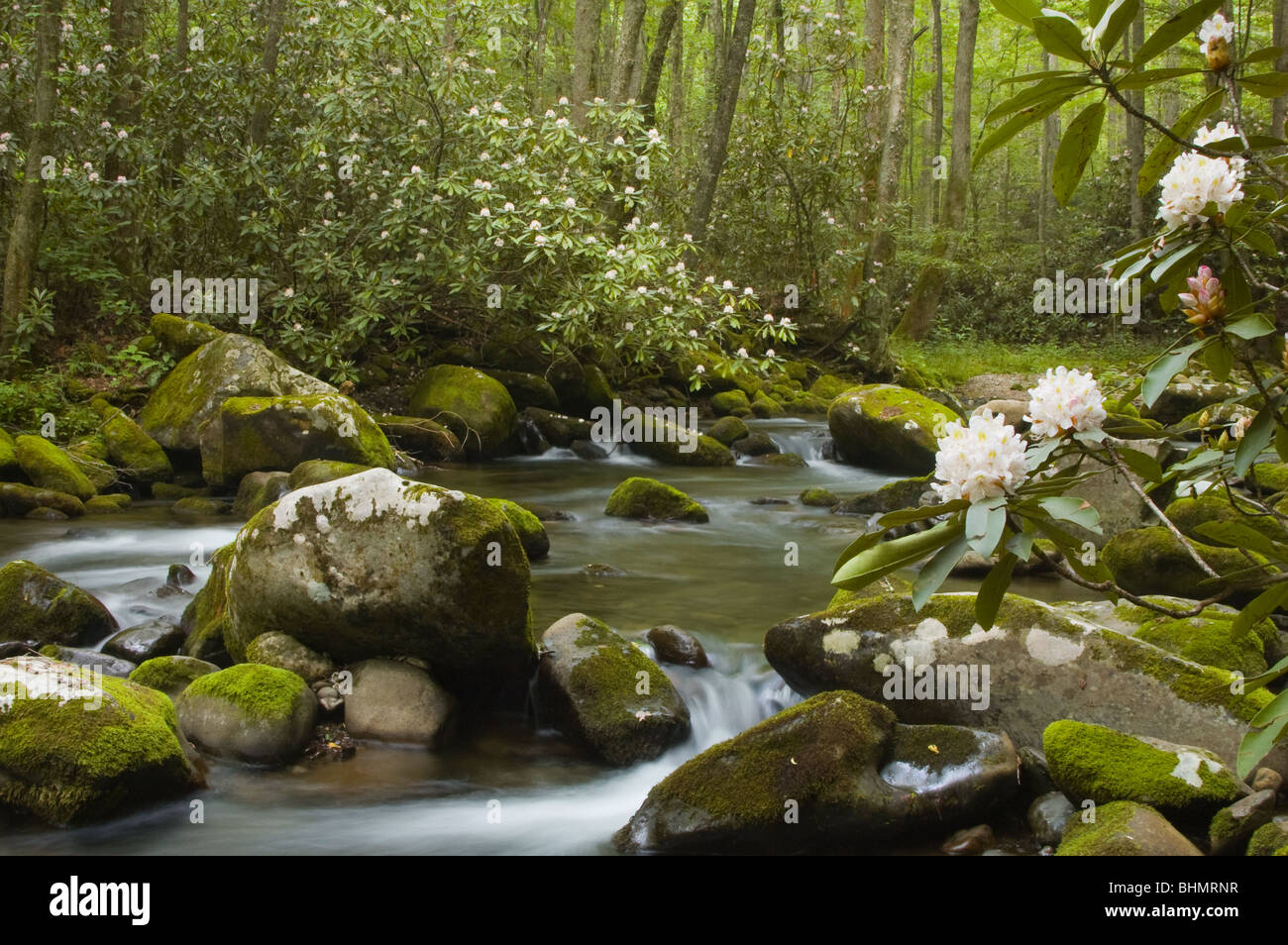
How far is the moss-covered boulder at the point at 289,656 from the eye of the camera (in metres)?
5.14

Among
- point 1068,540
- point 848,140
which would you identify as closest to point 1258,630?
point 1068,540

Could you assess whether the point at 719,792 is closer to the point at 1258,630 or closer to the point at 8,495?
the point at 1258,630

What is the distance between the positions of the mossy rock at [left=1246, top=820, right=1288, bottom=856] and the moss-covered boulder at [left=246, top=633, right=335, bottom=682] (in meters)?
4.18

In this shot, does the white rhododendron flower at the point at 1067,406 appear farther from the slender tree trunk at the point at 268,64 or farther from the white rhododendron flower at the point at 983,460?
the slender tree trunk at the point at 268,64

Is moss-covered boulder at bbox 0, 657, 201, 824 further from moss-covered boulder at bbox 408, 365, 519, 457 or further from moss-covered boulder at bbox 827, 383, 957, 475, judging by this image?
moss-covered boulder at bbox 827, 383, 957, 475

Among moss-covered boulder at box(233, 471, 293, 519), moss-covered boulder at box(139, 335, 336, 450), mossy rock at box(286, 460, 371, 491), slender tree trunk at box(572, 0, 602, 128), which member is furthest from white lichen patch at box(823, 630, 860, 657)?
slender tree trunk at box(572, 0, 602, 128)

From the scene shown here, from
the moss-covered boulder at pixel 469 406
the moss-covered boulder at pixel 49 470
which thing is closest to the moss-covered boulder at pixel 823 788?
the moss-covered boulder at pixel 49 470

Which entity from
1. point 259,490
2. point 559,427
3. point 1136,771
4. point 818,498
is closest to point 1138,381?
point 1136,771

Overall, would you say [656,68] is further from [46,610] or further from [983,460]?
[983,460]

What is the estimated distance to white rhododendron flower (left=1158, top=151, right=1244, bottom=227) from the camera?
6.79ft

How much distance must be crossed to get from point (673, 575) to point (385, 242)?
22.2 feet

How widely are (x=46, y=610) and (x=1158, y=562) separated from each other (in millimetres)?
6942

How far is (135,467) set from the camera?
974 cm

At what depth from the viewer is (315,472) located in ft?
26.8
